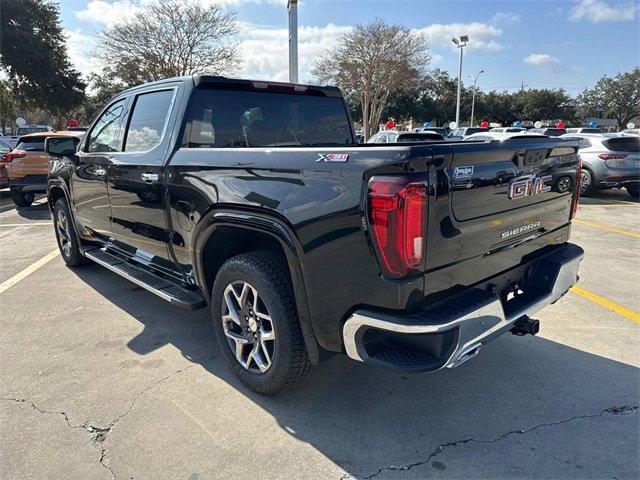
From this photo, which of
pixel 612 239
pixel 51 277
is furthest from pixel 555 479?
pixel 612 239

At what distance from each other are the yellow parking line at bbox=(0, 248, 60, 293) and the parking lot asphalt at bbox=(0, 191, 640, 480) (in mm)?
1113

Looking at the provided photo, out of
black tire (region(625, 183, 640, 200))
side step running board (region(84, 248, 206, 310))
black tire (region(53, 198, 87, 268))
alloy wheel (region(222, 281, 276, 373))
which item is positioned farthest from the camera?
black tire (region(625, 183, 640, 200))

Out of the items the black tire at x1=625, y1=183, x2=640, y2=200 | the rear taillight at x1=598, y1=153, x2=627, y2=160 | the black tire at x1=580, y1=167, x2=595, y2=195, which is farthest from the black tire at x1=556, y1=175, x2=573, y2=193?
the black tire at x1=625, y1=183, x2=640, y2=200

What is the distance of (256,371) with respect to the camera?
293 cm

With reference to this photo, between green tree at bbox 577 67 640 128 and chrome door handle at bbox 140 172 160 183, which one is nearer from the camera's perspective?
chrome door handle at bbox 140 172 160 183

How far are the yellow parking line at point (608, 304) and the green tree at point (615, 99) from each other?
73.9m

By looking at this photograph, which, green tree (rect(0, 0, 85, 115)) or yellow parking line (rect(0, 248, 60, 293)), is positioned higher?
green tree (rect(0, 0, 85, 115))

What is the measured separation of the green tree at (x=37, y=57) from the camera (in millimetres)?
27359

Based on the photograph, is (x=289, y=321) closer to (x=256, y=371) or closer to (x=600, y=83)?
(x=256, y=371)

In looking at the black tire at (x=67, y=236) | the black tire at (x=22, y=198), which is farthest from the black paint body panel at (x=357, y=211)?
the black tire at (x=22, y=198)

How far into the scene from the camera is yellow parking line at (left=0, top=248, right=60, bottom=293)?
207 inches

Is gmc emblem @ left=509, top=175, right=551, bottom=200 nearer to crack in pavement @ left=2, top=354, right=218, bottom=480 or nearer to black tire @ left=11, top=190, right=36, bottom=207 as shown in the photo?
crack in pavement @ left=2, top=354, right=218, bottom=480

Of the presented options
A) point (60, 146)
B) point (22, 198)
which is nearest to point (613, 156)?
point (60, 146)

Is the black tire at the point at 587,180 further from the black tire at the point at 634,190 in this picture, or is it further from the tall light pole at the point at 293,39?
the tall light pole at the point at 293,39
